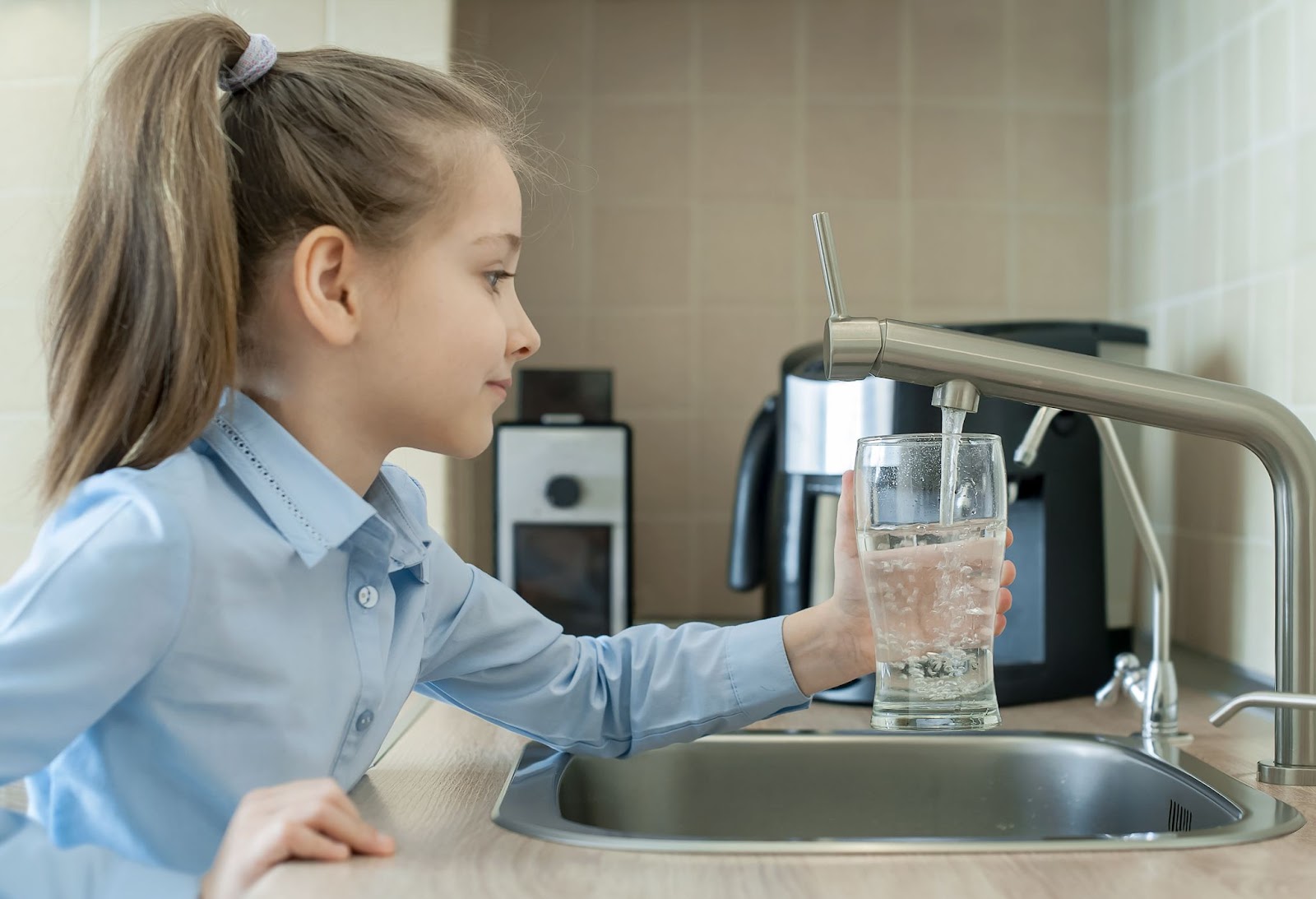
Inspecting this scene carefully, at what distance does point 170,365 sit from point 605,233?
0.90m

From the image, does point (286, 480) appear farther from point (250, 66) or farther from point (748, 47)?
point (748, 47)

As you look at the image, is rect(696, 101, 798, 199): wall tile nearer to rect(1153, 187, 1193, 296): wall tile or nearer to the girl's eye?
rect(1153, 187, 1193, 296): wall tile

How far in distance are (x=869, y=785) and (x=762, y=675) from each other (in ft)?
0.55

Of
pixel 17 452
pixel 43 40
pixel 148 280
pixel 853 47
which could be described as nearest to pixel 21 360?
pixel 17 452

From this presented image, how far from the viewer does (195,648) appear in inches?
23.9

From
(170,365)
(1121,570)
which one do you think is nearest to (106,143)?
(170,365)

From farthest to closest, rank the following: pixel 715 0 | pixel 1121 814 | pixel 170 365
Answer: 1. pixel 715 0
2. pixel 1121 814
3. pixel 170 365

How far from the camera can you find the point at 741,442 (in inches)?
59.0

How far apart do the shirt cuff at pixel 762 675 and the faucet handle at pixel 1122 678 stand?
0.27 meters

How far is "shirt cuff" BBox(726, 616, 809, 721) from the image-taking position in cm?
79

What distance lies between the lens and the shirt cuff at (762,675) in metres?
0.79

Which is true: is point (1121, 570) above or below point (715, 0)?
below

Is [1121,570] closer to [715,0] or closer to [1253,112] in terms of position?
[1253,112]

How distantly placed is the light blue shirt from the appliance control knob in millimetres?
451
